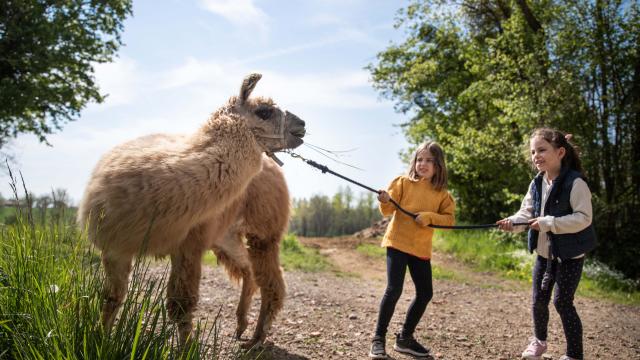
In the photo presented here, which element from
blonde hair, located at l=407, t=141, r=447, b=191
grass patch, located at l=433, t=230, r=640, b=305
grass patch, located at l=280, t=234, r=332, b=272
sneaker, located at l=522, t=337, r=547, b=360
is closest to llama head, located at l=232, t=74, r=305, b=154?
blonde hair, located at l=407, t=141, r=447, b=191

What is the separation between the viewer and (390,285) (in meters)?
4.52

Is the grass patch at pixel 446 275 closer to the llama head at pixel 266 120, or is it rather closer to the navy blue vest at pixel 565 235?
the navy blue vest at pixel 565 235

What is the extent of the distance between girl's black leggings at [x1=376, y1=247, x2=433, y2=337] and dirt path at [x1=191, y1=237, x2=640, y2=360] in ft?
1.51

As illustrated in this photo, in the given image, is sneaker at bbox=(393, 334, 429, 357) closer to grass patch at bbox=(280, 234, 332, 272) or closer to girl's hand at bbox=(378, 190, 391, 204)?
girl's hand at bbox=(378, 190, 391, 204)

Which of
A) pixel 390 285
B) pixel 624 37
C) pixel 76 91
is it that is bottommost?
pixel 390 285

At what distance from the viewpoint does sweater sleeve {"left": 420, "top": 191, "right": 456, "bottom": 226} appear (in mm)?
4523

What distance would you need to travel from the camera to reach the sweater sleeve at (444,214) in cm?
452

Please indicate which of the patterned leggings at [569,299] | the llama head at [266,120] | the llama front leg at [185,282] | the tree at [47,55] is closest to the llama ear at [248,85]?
the llama head at [266,120]

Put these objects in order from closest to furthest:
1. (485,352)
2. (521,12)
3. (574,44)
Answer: (485,352) → (574,44) → (521,12)

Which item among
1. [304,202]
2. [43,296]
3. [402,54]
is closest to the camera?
[43,296]

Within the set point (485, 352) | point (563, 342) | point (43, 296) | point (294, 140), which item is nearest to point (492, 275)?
point (563, 342)

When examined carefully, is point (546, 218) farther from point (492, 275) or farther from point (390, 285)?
point (492, 275)

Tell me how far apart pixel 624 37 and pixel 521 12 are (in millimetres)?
3474

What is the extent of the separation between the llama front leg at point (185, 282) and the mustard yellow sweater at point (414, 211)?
6.01 ft
